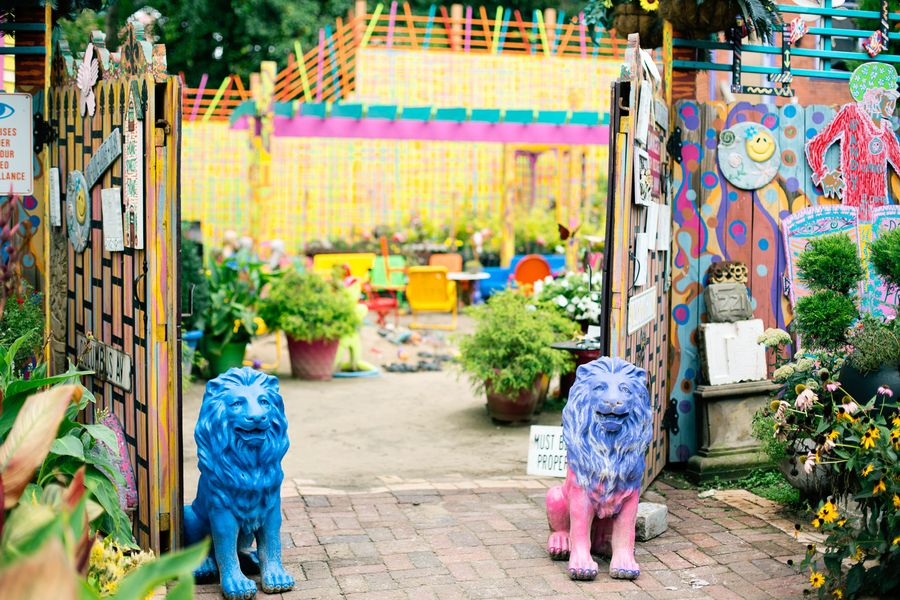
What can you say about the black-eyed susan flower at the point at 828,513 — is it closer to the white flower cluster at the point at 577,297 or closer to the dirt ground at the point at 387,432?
the dirt ground at the point at 387,432

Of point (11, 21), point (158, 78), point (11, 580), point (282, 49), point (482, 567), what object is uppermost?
point (282, 49)

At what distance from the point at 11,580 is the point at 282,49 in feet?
73.4

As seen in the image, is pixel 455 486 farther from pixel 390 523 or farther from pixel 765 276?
pixel 765 276

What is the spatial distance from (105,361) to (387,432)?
3571 mm

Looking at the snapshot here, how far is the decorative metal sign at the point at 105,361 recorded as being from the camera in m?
4.67

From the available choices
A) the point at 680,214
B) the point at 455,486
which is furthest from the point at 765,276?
the point at 455,486

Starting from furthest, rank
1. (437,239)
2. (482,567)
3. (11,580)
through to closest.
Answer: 1. (437,239)
2. (482,567)
3. (11,580)

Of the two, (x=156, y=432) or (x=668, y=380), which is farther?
(x=668, y=380)

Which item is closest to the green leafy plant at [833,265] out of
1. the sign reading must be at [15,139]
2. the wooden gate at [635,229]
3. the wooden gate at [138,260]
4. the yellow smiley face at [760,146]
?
the wooden gate at [635,229]

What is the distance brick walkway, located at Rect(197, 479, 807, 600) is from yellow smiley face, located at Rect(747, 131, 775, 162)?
7.07 feet

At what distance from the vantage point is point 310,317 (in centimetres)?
988

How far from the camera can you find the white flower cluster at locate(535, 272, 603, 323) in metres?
8.81

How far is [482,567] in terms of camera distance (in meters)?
4.82

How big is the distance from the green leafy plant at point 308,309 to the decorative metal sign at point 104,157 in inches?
193
